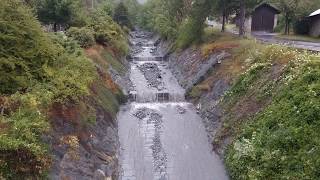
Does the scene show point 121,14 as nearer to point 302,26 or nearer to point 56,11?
point 302,26

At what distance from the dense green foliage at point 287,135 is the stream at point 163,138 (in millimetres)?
2642

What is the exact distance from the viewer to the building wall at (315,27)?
54500 millimetres

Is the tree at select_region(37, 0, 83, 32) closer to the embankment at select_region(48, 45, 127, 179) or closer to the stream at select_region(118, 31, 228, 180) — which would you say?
the stream at select_region(118, 31, 228, 180)

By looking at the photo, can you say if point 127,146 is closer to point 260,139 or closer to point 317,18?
point 260,139

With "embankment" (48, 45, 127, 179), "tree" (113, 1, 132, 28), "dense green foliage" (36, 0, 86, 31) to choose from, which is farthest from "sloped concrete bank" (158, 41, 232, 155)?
"tree" (113, 1, 132, 28)

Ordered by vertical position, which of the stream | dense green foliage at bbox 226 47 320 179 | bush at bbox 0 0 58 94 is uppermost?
bush at bbox 0 0 58 94

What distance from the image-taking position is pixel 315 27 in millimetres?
55500

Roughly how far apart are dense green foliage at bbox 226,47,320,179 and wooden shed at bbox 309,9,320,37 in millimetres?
29147

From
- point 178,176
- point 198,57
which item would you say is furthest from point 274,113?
point 198,57

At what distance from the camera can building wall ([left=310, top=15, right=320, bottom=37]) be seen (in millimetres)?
54500

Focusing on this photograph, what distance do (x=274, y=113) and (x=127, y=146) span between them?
1110cm

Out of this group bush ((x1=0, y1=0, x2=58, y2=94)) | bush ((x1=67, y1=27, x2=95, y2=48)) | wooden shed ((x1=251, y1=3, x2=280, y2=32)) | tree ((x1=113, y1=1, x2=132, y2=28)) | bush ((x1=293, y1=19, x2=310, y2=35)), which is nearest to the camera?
bush ((x1=0, y1=0, x2=58, y2=94))

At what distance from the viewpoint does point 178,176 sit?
25.5m

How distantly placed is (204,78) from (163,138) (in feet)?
40.7
